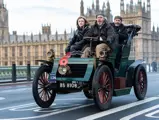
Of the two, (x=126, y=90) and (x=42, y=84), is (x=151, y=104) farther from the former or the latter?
(x=42, y=84)

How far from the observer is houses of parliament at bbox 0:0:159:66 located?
97.7 m

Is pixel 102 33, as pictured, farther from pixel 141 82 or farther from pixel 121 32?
pixel 141 82

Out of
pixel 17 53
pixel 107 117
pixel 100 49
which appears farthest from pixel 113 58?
pixel 17 53

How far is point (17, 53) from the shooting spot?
102m

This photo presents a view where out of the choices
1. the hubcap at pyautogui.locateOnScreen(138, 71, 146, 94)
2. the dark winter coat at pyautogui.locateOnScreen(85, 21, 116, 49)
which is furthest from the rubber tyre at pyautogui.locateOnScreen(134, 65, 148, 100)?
the dark winter coat at pyautogui.locateOnScreen(85, 21, 116, 49)

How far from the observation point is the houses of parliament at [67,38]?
320 feet

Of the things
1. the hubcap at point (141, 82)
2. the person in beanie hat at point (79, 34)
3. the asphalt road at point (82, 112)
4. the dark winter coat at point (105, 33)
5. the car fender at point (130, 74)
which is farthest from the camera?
the hubcap at point (141, 82)

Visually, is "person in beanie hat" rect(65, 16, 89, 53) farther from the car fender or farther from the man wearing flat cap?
the car fender

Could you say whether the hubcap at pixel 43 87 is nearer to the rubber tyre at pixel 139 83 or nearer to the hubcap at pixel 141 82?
the rubber tyre at pixel 139 83

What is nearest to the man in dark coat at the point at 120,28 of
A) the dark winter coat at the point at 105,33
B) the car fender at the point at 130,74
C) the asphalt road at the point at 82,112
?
the car fender at the point at 130,74

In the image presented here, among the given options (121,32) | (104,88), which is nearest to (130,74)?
(121,32)

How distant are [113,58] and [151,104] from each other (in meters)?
1.11

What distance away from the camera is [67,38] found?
315 feet

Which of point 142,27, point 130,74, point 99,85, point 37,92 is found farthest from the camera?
point 142,27
